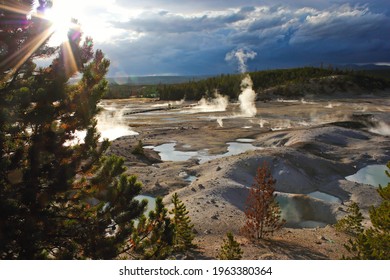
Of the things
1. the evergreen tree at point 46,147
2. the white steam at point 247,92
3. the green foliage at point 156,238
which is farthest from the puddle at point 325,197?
the white steam at point 247,92

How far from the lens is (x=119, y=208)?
30.3ft

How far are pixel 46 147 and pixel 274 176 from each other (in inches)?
789

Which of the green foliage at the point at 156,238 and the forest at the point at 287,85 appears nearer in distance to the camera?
the green foliage at the point at 156,238

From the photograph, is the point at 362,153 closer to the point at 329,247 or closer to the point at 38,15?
the point at 329,247

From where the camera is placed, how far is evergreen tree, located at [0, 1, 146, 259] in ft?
26.2

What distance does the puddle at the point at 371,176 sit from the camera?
26125 mm

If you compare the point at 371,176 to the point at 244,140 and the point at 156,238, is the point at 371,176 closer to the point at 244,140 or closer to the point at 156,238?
the point at 244,140

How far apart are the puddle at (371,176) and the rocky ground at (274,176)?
2.10ft

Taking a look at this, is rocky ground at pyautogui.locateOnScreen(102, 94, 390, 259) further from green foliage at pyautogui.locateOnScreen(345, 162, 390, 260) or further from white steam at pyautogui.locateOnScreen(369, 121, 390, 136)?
green foliage at pyautogui.locateOnScreen(345, 162, 390, 260)

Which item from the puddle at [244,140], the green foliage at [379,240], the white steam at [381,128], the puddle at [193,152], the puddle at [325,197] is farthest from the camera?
the white steam at [381,128]

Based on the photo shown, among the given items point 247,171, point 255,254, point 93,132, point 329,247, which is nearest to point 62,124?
point 93,132

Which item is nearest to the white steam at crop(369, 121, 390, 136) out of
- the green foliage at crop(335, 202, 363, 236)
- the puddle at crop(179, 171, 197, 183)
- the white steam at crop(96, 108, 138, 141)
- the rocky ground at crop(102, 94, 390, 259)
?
the rocky ground at crop(102, 94, 390, 259)

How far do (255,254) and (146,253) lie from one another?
5203 mm

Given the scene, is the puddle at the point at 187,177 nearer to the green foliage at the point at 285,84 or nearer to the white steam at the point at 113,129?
the white steam at the point at 113,129
